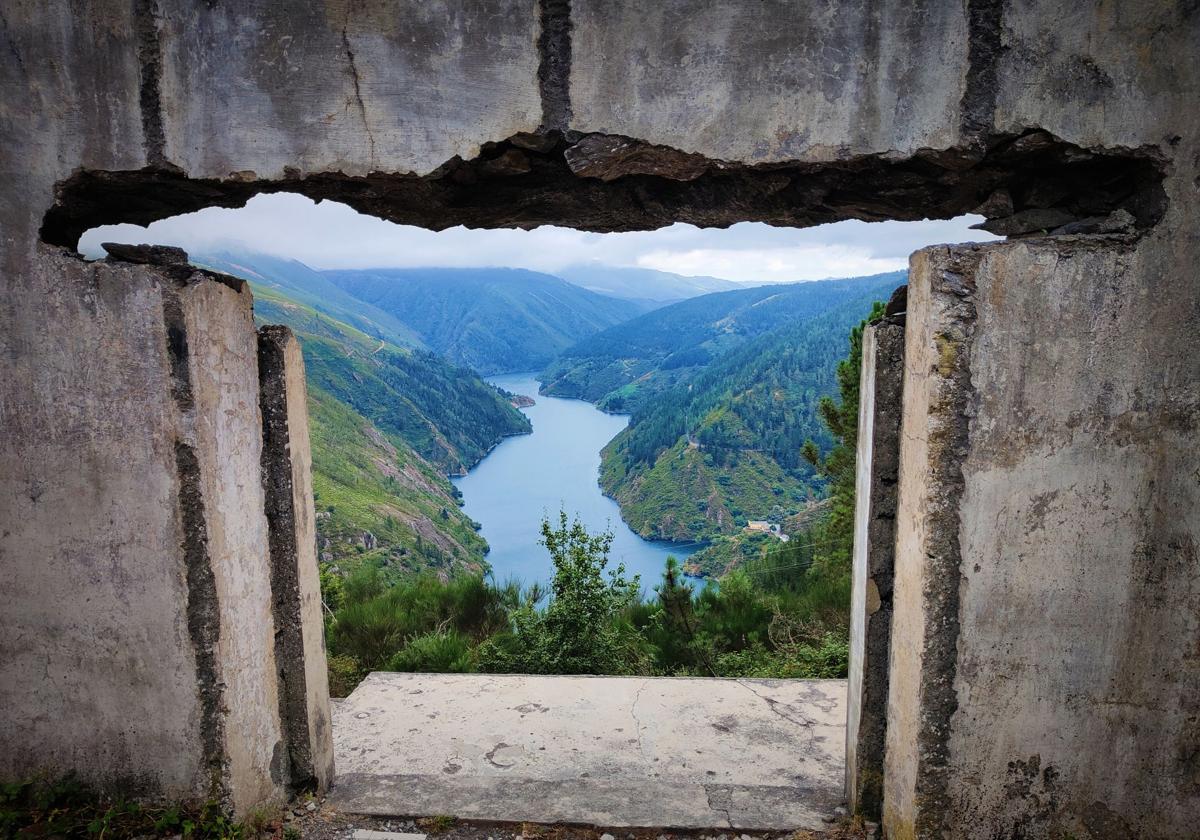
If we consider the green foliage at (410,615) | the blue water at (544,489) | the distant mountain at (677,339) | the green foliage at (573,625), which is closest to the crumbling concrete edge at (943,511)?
the green foliage at (573,625)

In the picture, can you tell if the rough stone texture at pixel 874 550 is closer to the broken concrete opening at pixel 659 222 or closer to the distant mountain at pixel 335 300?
the broken concrete opening at pixel 659 222

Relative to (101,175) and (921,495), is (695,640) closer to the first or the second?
(921,495)

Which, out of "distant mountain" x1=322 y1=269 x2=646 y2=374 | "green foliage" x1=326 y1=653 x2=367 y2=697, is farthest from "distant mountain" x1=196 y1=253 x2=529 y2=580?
"distant mountain" x1=322 y1=269 x2=646 y2=374

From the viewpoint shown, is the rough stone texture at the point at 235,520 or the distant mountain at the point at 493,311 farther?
the distant mountain at the point at 493,311

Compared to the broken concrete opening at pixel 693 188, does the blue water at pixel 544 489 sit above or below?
below

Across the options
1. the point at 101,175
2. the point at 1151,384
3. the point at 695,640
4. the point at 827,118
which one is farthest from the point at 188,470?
the point at 695,640

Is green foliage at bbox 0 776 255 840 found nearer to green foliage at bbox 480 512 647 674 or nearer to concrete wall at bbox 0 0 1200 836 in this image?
concrete wall at bbox 0 0 1200 836

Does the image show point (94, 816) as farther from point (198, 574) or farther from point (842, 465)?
point (842, 465)
